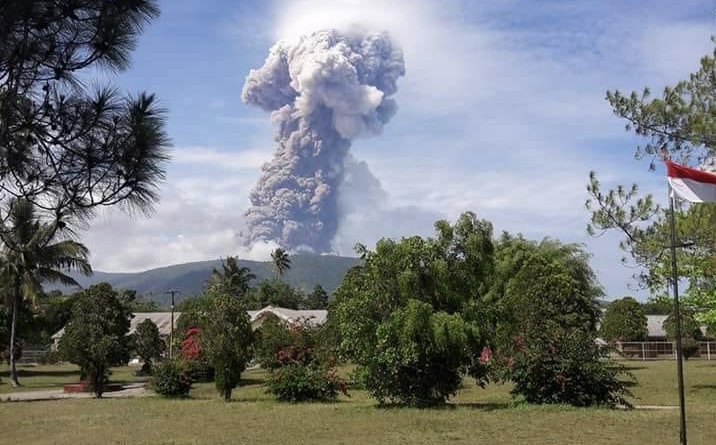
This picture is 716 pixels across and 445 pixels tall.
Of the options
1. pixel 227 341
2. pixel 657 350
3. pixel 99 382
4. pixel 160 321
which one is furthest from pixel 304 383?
pixel 160 321

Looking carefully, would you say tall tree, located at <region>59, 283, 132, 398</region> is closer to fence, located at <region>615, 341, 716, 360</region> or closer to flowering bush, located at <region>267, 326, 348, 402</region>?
flowering bush, located at <region>267, 326, 348, 402</region>

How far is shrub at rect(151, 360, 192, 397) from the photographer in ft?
97.9

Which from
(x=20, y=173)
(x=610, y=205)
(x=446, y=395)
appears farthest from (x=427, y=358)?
(x=20, y=173)

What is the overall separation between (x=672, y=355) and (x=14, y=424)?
58.4m

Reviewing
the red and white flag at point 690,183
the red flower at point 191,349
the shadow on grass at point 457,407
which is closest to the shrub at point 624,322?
the red flower at point 191,349

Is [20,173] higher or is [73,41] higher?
[73,41]

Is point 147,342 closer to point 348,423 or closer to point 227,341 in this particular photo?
point 227,341

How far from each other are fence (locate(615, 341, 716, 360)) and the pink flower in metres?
41.2

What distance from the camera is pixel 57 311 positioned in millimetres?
72312

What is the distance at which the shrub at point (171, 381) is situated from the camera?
29.8m

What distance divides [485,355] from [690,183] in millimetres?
12084

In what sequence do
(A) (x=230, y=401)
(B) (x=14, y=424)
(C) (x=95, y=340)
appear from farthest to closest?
(C) (x=95, y=340) < (A) (x=230, y=401) < (B) (x=14, y=424)

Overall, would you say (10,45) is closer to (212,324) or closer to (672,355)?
(212,324)

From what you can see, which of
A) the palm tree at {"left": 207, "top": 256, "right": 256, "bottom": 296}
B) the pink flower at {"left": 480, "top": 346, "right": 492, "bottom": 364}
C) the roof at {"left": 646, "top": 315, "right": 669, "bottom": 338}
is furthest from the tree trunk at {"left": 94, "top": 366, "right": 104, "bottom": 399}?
the roof at {"left": 646, "top": 315, "right": 669, "bottom": 338}
